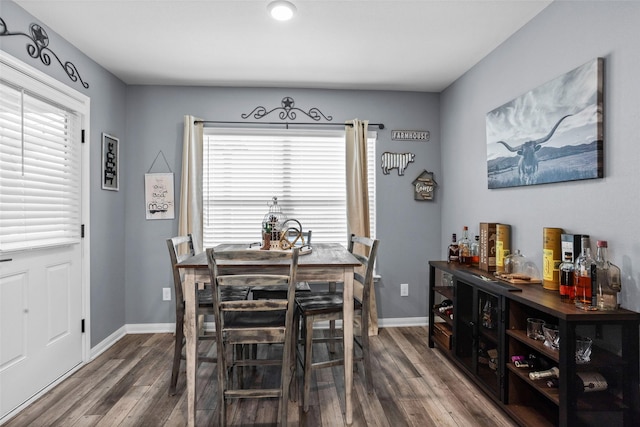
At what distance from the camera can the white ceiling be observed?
2.38 metres

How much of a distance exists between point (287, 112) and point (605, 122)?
105 inches

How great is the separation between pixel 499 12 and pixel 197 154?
2.75m

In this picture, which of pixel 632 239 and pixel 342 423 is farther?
pixel 342 423

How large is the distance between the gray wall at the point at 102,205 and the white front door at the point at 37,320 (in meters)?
0.24

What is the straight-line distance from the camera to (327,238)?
396cm

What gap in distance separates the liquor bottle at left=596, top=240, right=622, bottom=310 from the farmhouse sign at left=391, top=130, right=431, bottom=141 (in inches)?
91.7

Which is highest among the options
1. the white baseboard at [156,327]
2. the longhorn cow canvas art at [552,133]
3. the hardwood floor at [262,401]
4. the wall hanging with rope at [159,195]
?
the longhorn cow canvas art at [552,133]

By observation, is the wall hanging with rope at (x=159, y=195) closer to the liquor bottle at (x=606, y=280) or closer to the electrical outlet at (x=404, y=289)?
the electrical outlet at (x=404, y=289)

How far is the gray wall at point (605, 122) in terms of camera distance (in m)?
1.80

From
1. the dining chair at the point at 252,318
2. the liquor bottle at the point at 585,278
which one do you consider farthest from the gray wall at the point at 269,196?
the liquor bottle at the point at 585,278

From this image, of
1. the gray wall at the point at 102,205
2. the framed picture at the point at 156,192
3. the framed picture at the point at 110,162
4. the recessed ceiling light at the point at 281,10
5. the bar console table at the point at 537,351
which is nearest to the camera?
the bar console table at the point at 537,351

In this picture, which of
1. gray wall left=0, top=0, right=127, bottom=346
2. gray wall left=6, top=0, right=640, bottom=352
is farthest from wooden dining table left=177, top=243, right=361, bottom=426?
gray wall left=0, top=0, right=127, bottom=346

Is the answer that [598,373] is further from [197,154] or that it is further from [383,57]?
[197,154]

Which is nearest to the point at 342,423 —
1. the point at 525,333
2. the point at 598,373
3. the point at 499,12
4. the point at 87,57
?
the point at 525,333
